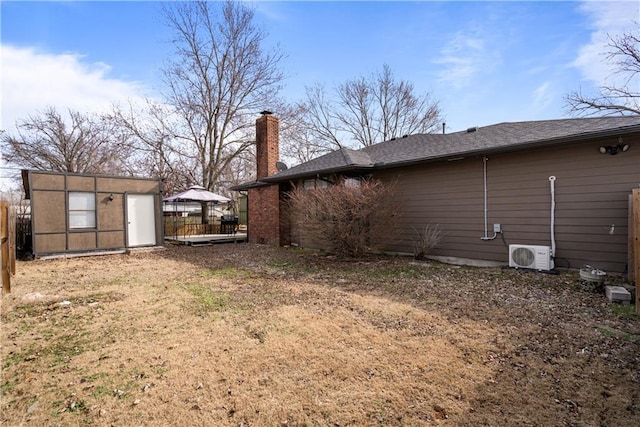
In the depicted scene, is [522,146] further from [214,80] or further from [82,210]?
[214,80]

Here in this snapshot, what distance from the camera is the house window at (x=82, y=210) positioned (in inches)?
376

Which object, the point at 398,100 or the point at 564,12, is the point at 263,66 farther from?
the point at 564,12

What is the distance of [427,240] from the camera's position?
25.7 feet

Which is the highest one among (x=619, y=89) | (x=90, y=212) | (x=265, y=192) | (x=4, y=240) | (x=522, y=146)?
(x=619, y=89)

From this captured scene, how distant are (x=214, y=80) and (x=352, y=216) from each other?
625 inches

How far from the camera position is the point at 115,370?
8.96 feet

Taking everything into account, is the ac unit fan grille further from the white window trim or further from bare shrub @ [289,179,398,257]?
the white window trim

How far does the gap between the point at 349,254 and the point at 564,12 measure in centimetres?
797

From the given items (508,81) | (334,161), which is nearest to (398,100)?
(508,81)

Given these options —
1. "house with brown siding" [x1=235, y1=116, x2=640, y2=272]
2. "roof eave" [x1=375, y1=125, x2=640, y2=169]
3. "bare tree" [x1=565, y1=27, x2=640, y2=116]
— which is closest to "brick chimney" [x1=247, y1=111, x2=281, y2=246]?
"house with brown siding" [x1=235, y1=116, x2=640, y2=272]

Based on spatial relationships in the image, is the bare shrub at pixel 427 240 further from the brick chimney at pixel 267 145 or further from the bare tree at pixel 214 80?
the bare tree at pixel 214 80

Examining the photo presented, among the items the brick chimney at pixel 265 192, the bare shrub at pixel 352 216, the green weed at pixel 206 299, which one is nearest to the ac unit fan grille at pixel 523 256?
the bare shrub at pixel 352 216

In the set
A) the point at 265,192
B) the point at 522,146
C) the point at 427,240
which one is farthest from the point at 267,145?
the point at 522,146

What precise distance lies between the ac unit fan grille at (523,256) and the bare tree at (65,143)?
21223 millimetres
